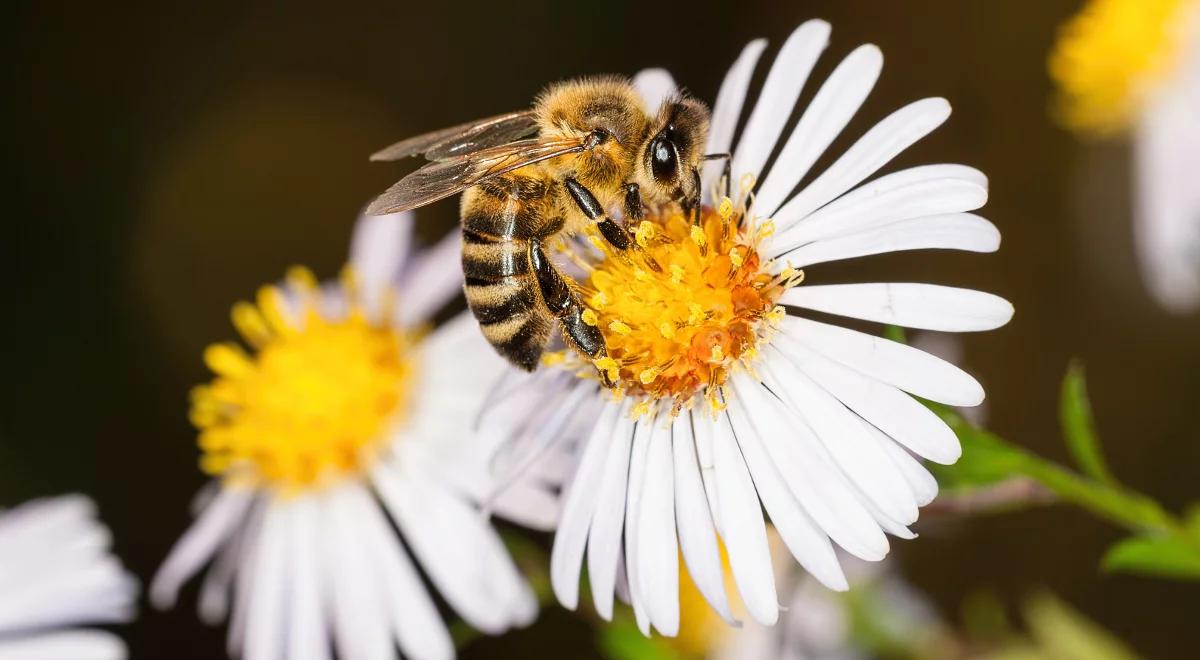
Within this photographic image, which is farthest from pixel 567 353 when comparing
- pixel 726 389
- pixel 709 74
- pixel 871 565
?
pixel 709 74

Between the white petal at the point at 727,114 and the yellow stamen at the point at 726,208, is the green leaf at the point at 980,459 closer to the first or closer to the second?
the yellow stamen at the point at 726,208

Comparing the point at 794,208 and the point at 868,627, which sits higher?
the point at 794,208

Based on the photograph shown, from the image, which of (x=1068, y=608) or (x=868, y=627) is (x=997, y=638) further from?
(x=1068, y=608)

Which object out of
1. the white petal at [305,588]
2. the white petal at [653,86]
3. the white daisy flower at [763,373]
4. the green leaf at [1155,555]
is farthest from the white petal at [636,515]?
the white petal at [305,588]

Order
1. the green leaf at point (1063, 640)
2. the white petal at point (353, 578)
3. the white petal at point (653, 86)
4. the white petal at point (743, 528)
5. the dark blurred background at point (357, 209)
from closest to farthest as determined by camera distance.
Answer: the white petal at point (743, 528), the white petal at point (653, 86), the white petal at point (353, 578), the green leaf at point (1063, 640), the dark blurred background at point (357, 209)

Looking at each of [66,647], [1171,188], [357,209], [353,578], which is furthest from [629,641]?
[357,209]
